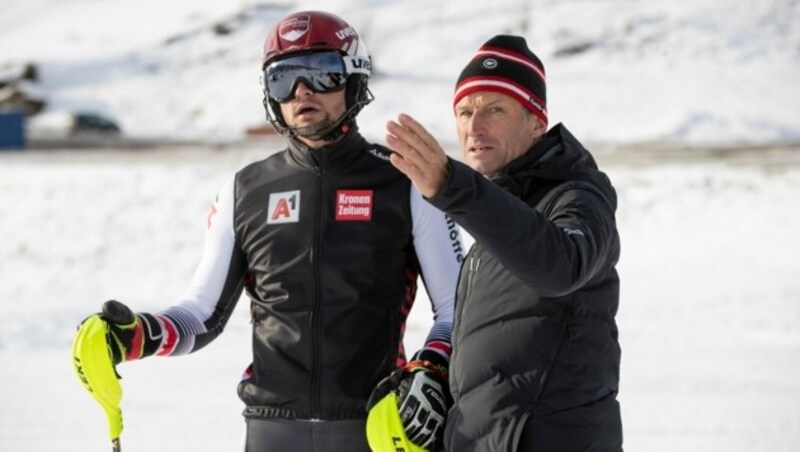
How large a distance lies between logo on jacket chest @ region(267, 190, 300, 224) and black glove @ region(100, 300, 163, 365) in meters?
0.51

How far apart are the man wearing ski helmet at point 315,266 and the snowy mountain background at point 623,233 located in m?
3.43

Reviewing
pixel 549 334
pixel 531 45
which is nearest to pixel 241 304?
pixel 549 334

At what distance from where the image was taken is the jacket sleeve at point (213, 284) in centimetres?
370

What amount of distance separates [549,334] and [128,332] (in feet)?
4.80

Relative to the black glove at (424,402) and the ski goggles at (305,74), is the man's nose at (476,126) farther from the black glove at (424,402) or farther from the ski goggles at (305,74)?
the ski goggles at (305,74)

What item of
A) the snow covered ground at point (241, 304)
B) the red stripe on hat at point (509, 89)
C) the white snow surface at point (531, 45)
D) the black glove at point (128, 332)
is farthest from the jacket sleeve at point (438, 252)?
the white snow surface at point (531, 45)

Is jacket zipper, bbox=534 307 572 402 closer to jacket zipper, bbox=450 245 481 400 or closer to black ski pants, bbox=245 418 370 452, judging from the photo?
jacket zipper, bbox=450 245 481 400

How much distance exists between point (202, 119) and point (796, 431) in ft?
121

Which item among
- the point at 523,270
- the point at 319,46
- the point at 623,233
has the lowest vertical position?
the point at 523,270

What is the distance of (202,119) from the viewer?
138 feet

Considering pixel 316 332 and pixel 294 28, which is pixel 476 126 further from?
pixel 294 28

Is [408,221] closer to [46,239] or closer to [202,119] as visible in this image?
[46,239]

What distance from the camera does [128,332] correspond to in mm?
3465

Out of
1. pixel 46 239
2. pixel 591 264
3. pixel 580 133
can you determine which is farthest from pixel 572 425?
pixel 580 133
